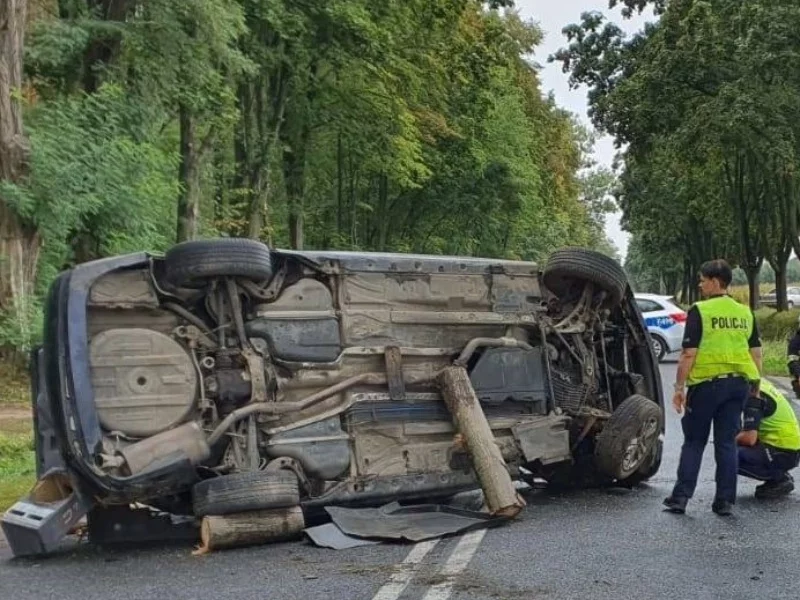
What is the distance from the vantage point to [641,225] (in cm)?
4822

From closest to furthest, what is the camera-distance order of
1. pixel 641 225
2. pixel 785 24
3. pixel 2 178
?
pixel 2 178
pixel 785 24
pixel 641 225

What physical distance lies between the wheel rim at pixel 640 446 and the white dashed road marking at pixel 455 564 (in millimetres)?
1679

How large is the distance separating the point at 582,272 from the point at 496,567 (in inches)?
115

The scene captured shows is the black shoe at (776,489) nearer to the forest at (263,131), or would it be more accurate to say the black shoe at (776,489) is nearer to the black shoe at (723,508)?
the black shoe at (723,508)

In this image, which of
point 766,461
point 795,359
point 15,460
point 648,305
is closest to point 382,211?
point 648,305

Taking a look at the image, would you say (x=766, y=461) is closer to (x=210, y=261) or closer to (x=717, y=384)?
(x=717, y=384)

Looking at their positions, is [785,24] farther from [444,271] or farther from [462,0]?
[444,271]

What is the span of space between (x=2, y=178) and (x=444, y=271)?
379 inches

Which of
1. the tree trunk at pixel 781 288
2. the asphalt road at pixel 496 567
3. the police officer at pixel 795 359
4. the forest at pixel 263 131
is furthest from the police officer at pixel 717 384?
the tree trunk at pixel 781 288

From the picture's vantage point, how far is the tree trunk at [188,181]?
2073 cm

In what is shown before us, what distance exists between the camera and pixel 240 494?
611 centimetres

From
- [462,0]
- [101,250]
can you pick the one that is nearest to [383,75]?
[462,0]

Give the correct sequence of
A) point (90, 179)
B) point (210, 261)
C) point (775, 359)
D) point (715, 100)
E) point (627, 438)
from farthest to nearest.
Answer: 1. point (715, 100)
2. point (775, 359)
3. point (90, 179)
4. point (627, 438)
5. point (210, 261)

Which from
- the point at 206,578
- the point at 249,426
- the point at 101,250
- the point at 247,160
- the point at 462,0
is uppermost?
the point at 462,0
